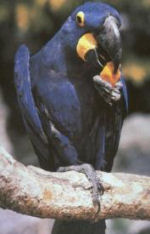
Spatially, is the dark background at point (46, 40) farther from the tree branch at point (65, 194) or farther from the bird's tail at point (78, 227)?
the tree branch at point (65, 194)

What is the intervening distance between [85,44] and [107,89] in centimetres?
20

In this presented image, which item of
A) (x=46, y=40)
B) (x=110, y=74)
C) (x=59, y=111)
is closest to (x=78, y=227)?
(x=59, y=111)

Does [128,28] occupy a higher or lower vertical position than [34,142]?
lower

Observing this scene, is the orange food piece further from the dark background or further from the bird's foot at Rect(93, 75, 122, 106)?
the dark background

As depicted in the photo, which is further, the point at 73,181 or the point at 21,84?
the point at 21,84

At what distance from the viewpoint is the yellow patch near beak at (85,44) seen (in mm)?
2695

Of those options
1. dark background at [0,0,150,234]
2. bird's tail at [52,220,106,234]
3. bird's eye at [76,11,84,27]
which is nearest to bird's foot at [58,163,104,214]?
bird's tail at [52,220,106,234]

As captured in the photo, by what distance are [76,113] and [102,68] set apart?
0.84 feet

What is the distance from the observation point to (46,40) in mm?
5352

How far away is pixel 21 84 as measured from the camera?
2.96 m

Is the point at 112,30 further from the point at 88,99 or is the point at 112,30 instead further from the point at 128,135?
the point at 128,135

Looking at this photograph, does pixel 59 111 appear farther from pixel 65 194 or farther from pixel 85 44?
pixel 65 194

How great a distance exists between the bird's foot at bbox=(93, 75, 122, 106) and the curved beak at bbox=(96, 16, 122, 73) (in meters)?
0.08

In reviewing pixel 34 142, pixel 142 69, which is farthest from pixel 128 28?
pixel 34 142
